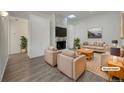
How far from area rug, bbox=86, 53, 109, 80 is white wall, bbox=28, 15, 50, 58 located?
944 millimetres

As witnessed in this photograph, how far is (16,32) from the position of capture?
1.79 meters

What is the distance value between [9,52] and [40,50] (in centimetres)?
53

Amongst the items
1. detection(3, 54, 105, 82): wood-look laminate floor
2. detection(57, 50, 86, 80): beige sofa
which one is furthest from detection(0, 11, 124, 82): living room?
detection(57, 50, 86, 80): beige sofa

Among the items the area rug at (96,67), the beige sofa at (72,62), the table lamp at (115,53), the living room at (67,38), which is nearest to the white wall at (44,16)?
the living room at (67,38)

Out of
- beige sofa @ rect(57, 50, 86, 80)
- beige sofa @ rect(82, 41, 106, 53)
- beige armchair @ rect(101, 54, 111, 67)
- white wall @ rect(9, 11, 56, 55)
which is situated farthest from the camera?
beige sofa @ rect(57, 50, 86, 80)

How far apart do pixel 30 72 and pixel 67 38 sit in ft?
2.86

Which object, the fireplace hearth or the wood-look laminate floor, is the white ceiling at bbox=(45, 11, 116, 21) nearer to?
the fireplace hearth

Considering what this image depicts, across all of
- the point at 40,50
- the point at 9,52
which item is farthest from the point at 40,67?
the point at 9,52

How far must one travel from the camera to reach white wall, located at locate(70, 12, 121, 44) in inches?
62.7

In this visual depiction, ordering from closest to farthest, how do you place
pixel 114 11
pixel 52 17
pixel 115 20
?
pixel 114 11 < pixel 115 20 < pixel 52 17

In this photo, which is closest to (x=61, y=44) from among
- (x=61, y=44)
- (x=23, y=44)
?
(x=61, y=44)

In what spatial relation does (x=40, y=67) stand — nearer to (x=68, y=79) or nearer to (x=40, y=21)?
(x=68, y=79)
